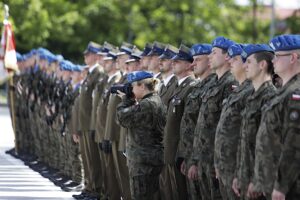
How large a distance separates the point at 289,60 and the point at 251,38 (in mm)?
52804

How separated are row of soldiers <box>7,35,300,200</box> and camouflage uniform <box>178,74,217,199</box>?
1 centimetres

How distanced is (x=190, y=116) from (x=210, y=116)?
0.75 metres

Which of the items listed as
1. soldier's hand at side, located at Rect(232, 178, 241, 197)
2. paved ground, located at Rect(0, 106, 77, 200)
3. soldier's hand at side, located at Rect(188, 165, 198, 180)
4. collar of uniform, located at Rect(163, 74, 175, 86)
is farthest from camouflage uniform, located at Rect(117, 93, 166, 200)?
paved ground, located at Rect(0, 106, 77, 200)

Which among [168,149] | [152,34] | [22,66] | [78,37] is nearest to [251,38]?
[152,34]

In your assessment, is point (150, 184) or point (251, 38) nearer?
point (150, 184)

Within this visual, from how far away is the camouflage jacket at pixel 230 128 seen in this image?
7836 mm

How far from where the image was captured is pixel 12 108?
2111 centimetres

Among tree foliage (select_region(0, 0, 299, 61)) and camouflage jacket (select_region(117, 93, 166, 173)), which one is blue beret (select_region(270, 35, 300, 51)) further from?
tree foliage (select_region(0, 0, 299, 61))

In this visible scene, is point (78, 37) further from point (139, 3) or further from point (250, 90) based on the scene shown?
point (250, 90)

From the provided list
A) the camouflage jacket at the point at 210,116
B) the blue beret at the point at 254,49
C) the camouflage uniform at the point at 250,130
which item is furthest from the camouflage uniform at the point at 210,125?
the camouflage uniform at the point at 250,130

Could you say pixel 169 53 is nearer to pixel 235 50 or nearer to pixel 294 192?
pixel 235 50

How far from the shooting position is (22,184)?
1478cm

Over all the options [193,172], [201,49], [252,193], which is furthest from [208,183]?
[252,193]

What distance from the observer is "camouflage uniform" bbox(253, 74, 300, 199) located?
658cm
